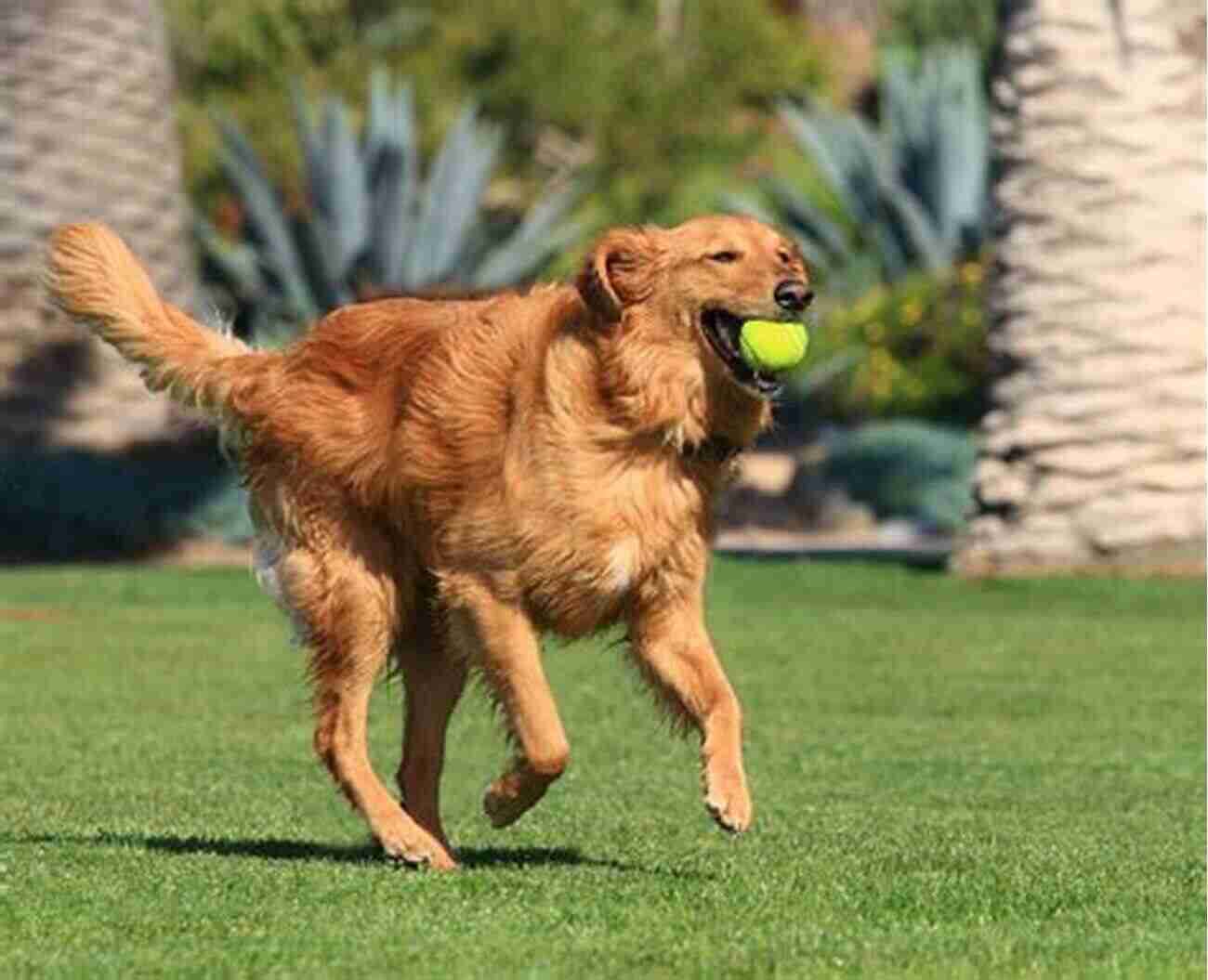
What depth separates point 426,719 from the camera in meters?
10.7

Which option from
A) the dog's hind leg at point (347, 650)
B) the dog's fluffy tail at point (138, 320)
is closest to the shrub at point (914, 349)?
the dog's fluffy tail at point (138, 320)

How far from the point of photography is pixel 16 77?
25.9 m

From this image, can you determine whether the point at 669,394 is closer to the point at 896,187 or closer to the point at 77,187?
the point at 77,187

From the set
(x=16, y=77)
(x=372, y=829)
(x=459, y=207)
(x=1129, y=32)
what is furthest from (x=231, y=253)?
(x=372, y=829)

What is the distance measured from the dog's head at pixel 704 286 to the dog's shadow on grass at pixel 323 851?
138 centimetres

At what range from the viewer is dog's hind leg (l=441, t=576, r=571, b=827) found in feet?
32.7

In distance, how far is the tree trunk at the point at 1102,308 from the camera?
886 inches

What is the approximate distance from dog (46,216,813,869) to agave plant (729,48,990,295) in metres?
22.1

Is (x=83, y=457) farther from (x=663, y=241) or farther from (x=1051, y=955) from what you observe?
(x=1051, y=955)

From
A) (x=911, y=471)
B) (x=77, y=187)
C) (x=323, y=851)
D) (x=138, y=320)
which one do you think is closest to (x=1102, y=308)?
(x=77, y=187)

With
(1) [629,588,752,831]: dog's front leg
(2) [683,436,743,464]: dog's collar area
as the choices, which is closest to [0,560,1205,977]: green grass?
(1) [629,588,752,831]: dog's front leg

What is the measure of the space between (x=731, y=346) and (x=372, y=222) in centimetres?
1947

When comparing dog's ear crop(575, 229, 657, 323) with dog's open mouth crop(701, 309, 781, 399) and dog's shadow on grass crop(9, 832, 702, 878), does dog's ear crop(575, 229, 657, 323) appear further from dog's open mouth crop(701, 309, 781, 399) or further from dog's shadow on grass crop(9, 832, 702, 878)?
dog's shadow on grass crop(9, 832, 702, 878)

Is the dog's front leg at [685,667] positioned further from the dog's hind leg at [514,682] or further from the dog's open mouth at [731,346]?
Result: the dog's open mouth at [731,346]
